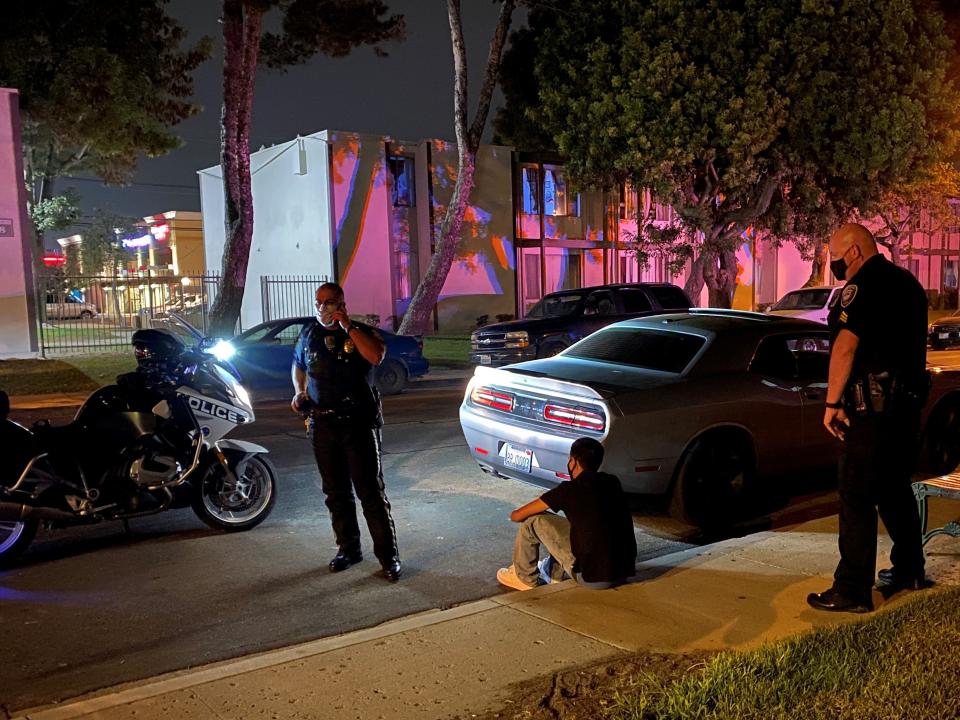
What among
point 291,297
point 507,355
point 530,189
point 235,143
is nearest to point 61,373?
point 235,143

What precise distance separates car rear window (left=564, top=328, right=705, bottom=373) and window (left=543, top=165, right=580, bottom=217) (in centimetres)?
2430

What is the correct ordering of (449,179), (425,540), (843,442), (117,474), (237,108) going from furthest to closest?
1. (449,179)
2. (237,108)
3. (425,540)
4. (117,474)
5. (843,442)

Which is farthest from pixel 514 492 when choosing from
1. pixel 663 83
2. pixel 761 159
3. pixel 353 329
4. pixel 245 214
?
pixel 761 159

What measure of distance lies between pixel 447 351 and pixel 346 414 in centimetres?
1767

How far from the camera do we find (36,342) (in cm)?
1973

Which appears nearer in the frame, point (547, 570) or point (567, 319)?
point (547, 570)

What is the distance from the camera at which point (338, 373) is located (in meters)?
5.61

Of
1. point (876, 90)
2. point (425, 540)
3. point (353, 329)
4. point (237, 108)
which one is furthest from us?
point (876, 90)

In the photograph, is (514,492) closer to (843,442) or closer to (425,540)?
(425,540)

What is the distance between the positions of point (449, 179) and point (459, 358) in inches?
364

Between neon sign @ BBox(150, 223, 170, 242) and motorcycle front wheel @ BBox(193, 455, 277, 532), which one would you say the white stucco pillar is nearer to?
motorcycle front wheel @ BBox(193, 455, 277, 532)

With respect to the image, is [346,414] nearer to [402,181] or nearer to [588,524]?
[588,524]

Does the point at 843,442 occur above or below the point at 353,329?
below

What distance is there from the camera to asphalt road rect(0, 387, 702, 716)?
459cm
